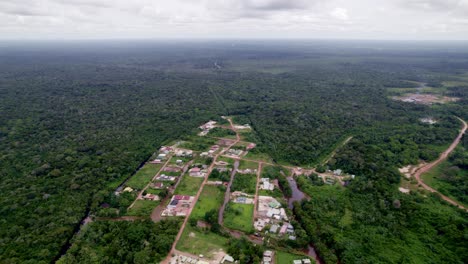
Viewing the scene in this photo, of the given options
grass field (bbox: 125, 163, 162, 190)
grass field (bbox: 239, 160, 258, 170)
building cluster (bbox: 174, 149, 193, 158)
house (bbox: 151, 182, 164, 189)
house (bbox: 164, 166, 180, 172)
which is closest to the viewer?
house (bbox: 151, 182, 164, 189)

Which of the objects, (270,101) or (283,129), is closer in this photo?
(283,129)

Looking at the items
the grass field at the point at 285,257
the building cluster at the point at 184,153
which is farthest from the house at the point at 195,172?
the grass field at the point at 285,257

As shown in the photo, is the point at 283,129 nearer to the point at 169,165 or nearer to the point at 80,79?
the point at 169,165

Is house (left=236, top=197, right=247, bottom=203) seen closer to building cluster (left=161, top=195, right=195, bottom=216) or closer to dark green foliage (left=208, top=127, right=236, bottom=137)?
building cluster (left=161, top=195, right=195, bottom=216)

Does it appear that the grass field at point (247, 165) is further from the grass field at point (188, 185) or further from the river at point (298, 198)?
the grass field at point (188, 185)

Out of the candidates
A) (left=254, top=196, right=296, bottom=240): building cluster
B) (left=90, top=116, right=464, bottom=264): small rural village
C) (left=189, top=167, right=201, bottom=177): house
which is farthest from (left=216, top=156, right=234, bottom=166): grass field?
(left=254, top=196, right=296, bottom=240): building cluster

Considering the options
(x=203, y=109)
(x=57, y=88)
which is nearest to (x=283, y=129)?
(x=203, y=109)
